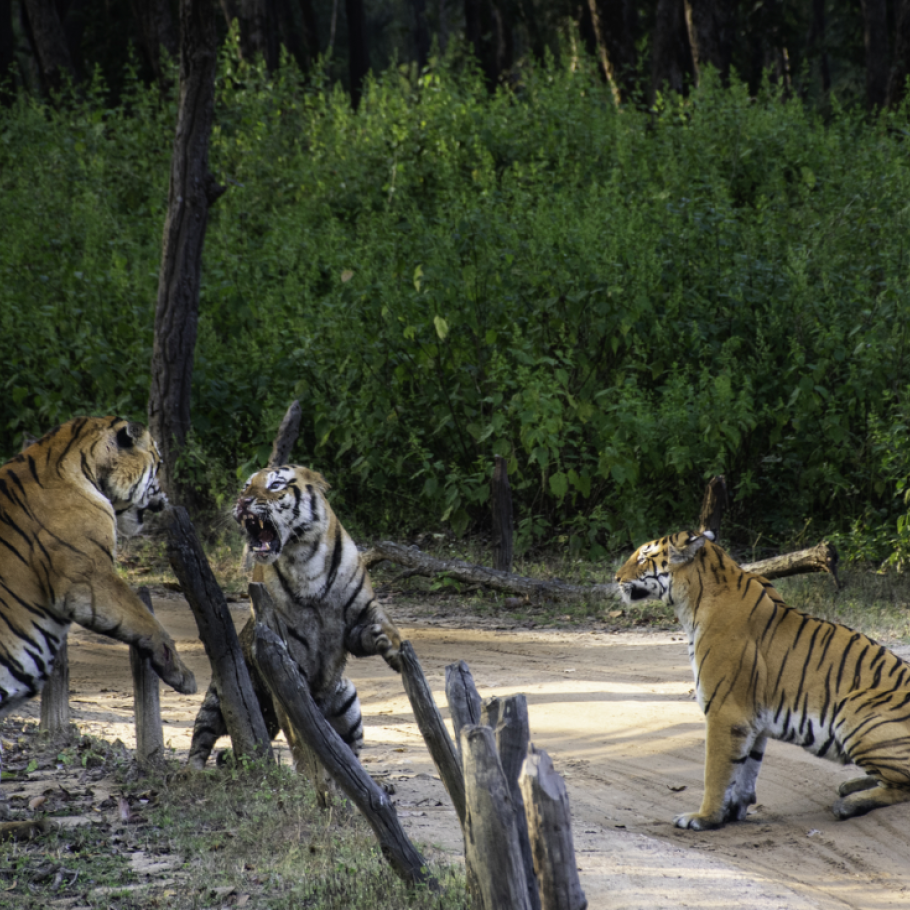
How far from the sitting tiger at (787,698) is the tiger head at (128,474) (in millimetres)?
2419

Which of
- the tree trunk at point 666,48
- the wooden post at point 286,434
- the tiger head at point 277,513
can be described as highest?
the tree trunk at point 666,48

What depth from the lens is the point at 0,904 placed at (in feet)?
12.3

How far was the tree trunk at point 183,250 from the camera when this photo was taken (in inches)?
417

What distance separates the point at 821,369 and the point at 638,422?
1.67 metres

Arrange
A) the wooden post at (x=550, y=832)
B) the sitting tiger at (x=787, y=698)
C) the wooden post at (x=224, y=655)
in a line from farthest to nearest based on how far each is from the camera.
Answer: the wooden post at (x=224, y=655), the sitting tiger at (x=787, y=698), the wooden post at (x=550, y=832)

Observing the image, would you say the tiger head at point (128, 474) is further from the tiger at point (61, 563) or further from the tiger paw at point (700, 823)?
the tiger paw at point (700, 823)

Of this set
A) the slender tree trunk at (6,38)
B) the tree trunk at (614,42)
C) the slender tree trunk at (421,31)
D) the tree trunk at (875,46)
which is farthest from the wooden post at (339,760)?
the slender tree trunk at (421,31)

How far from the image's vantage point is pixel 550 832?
2.84 meters

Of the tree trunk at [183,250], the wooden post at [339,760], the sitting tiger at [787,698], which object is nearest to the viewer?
the wooden post at [339,760]

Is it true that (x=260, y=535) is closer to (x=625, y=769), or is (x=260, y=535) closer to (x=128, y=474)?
(x=128, y=474)

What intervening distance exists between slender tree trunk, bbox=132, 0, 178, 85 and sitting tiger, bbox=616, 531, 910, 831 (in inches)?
693

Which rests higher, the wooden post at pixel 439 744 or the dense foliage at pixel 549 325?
the dense foliage at pixel 549 325

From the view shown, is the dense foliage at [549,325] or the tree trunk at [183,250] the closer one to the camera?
the dense foliage at [549,325]

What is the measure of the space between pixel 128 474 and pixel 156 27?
1776 centimetres
